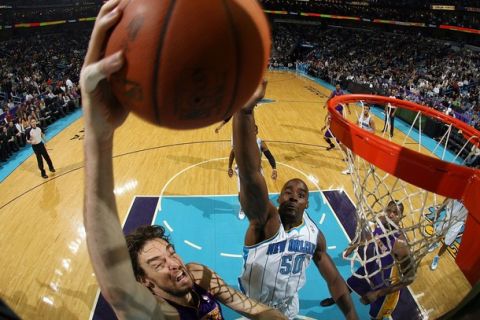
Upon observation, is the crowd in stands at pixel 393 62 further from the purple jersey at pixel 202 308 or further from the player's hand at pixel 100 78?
the player's hand at pixel 100 78

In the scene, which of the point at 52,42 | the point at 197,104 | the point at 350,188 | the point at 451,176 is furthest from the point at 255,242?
the point at 52,42

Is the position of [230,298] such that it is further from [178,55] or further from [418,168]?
[178,55]

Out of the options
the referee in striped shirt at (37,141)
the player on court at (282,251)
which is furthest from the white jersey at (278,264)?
the referee in striped shirt at (37,141)

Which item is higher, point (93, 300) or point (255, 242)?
point (255, 242)

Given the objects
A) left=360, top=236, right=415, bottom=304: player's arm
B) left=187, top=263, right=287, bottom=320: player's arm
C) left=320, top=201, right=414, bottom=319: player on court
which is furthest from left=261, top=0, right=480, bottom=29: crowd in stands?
left=187, top=263, right=287, bottom=320: player's arm

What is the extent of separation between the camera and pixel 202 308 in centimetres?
180

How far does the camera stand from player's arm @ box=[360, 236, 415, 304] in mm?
3008

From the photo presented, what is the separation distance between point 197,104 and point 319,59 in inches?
986

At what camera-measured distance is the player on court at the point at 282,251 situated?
2215 mm

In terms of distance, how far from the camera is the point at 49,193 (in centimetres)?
675

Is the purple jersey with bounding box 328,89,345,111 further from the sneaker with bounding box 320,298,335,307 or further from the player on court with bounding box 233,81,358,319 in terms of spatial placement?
the sneaker with bounding box 320,298,335,307

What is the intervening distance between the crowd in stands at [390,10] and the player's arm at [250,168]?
22.7 m

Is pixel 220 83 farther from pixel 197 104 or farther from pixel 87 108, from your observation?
pixel 87 108

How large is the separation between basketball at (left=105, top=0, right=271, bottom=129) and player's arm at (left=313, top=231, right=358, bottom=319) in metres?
1.74
